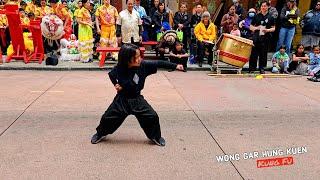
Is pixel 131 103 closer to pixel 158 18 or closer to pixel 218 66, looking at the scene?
pixel 218 66

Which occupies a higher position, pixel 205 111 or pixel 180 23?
pixel 180 23

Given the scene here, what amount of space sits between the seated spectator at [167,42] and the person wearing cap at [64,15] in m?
2.94

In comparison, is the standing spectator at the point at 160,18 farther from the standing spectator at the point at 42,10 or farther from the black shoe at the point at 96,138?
the black shoe at the point at 96,138

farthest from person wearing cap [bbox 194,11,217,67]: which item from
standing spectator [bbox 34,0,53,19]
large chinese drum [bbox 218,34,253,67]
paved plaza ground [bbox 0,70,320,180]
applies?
standing spectator [bbox 34,0,53,19]

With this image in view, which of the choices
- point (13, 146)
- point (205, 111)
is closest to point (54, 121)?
point (13, 146)

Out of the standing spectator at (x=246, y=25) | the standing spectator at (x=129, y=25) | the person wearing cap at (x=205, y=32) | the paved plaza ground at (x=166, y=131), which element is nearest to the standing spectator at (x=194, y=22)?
the person wearing cap at (x=205, y=32)

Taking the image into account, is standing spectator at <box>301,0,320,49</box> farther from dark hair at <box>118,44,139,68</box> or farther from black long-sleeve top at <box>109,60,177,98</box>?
dark hair at <box>118,44,139,68</box>

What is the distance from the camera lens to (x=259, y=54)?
1016 cm

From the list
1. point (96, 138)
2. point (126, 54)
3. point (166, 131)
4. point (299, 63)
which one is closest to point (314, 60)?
point (299, 63)

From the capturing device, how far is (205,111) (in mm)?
6227

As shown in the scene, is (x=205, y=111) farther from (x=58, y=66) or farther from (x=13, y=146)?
(x=58, y=66)

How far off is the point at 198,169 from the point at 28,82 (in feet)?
17.9

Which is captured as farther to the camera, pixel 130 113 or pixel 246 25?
pixel 246 25

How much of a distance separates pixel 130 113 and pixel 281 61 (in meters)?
6.78
